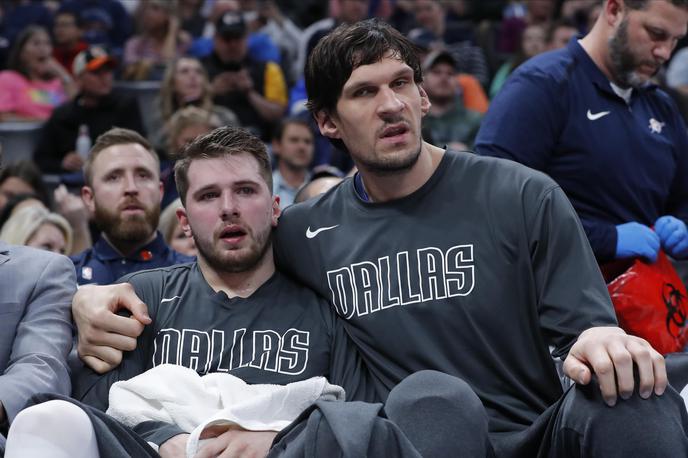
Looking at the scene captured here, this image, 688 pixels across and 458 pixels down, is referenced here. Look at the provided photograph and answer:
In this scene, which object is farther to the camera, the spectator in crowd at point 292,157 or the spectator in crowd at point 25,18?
the spectator in crowd at point 25,18

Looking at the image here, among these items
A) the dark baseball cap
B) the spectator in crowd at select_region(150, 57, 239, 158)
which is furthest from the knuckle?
the dark baseball cap

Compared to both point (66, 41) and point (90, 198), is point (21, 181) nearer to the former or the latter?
point (90, 198)

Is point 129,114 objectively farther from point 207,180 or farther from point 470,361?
point 470,361

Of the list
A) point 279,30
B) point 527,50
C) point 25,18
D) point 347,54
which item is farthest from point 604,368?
point 25,18

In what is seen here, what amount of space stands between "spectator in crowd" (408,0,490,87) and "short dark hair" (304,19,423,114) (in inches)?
196

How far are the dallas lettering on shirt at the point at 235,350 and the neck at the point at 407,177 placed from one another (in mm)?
410

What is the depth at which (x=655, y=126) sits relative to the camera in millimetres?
3535

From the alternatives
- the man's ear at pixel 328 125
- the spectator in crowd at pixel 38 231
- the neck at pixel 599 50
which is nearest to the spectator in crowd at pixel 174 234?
the spectator in crowd at pixel 38 231

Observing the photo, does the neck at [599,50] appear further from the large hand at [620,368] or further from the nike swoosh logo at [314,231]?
the large hand at [620,368]

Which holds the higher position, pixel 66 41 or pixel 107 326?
pixel 107 326

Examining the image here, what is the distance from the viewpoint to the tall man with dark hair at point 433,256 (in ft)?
8.18

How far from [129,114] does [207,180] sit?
387 cm

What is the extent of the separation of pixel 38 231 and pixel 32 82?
301 centimetres

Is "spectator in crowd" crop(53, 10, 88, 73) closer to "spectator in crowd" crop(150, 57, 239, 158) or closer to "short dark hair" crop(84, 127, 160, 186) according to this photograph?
"spectator in crowd" crop(150, 57, 239, 158)
